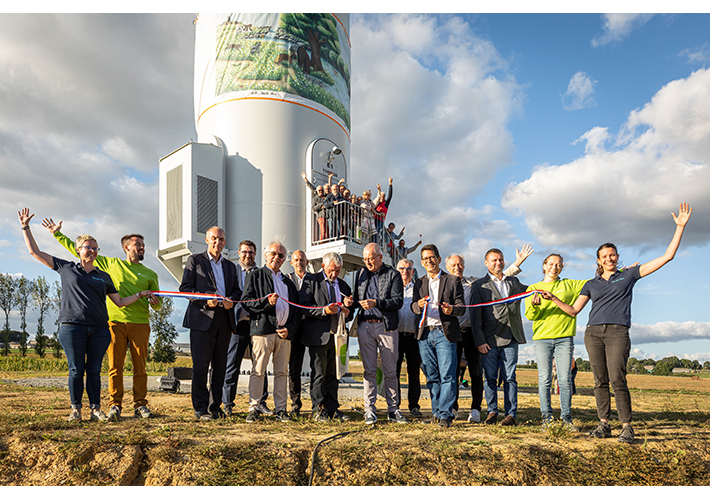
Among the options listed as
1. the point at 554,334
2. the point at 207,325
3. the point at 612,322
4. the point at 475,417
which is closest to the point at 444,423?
the point at 475,417

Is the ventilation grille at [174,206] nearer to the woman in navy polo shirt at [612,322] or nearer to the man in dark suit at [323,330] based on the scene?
the man in dark suit at [323,330]

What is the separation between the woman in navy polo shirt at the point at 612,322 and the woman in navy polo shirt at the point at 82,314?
5.13m

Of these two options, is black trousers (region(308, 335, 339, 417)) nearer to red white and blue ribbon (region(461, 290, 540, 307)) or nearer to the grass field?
the grass field

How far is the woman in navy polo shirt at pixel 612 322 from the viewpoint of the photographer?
14.9 ft

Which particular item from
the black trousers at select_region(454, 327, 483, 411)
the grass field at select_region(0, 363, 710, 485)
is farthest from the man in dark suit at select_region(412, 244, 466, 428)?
the black trousers at select_region(454, 327, 483, 411)

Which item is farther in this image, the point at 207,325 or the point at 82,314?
the point at 207,325

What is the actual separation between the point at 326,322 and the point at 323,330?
10cm

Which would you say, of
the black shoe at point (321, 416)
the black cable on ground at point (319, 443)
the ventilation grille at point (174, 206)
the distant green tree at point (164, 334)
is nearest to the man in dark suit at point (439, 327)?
the black cable on ground at point (319, 443)

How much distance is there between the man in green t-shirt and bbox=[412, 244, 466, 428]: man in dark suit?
317 centimetres

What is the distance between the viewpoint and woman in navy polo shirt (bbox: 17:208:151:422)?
15.5ft

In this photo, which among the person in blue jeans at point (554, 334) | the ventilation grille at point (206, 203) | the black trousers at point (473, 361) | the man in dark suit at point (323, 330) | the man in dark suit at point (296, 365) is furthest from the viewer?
the ventilation grille at point (206, 203)

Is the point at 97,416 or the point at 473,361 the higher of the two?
the point at 473,361

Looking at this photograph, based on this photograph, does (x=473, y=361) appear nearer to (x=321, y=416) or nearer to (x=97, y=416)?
(x=321, y=416)

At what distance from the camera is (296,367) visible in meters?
5.73
